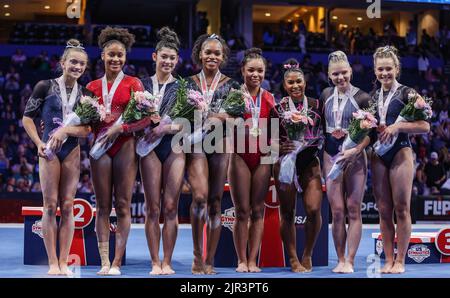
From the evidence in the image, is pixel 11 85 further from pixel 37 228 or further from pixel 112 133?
pixel 112 133

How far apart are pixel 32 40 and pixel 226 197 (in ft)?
42.1

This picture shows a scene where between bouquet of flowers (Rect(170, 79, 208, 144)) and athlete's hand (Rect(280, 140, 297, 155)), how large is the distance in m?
0.82

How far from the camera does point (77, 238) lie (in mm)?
7004

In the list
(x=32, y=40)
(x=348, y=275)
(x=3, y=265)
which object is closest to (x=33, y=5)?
(x=32, y=40)

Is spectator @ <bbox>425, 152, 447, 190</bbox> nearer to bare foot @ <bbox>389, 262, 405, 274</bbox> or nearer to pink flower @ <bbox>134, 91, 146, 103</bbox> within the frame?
bare foot @ <bbox>389, 262, 405, 274</bbox>

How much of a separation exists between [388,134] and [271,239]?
160 centimetres

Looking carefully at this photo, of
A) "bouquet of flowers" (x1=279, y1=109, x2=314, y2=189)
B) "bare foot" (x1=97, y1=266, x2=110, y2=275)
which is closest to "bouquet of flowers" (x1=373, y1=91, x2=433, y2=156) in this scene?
"bouquet of flowers" (x1=279, y1=109, x2=314, y2=189)

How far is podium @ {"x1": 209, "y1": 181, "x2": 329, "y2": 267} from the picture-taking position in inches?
274

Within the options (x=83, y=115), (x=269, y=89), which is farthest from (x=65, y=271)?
(x=269, y=89)

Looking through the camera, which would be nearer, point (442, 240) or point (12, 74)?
point (442, 240)

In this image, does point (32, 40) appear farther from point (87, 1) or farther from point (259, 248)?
point (259, 248)

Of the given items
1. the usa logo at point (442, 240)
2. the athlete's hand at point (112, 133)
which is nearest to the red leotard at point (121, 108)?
the athlete's hand at point (112, 133)
